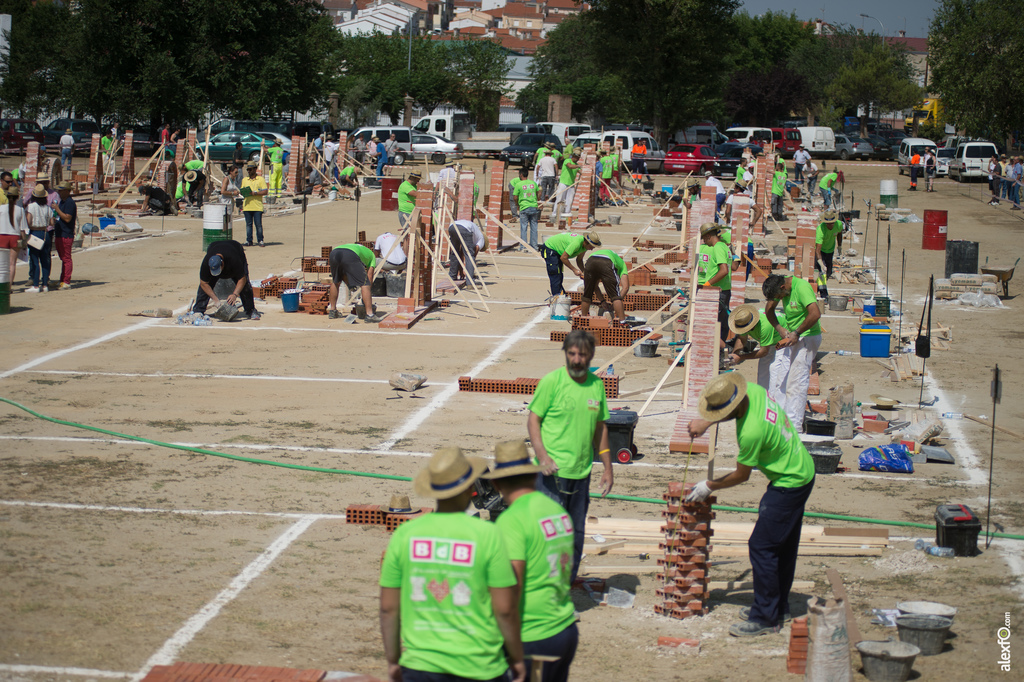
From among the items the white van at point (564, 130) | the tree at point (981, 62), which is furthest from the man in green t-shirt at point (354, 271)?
the white van at point (564, 130)

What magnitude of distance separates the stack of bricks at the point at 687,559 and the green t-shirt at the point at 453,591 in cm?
259

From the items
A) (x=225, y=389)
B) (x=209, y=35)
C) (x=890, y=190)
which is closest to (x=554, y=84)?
(x=209, y=35)

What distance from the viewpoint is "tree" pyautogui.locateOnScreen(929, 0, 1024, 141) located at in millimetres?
42969

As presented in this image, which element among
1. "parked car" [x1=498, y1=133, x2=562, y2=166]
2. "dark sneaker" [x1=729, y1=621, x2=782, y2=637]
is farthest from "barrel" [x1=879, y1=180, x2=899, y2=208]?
"dark sneaker" [x1=729, y1=621, x2=782, y2=637]

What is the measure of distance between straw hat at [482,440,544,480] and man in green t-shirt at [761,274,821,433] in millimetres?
5603

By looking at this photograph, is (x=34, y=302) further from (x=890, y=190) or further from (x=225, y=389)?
(x=890, y=190)

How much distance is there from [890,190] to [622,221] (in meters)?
9.33

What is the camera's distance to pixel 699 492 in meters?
6.00

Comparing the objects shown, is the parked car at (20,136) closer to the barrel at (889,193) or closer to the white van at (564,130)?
the white van at (564,130)

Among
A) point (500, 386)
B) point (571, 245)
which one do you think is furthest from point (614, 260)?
point (500, 386)

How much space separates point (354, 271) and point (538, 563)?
35.5 ft

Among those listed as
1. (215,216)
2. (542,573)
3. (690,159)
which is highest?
(690,159)

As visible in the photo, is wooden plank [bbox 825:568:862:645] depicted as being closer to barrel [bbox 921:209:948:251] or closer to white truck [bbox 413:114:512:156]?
barrel [bbox 921:209:948:251]
